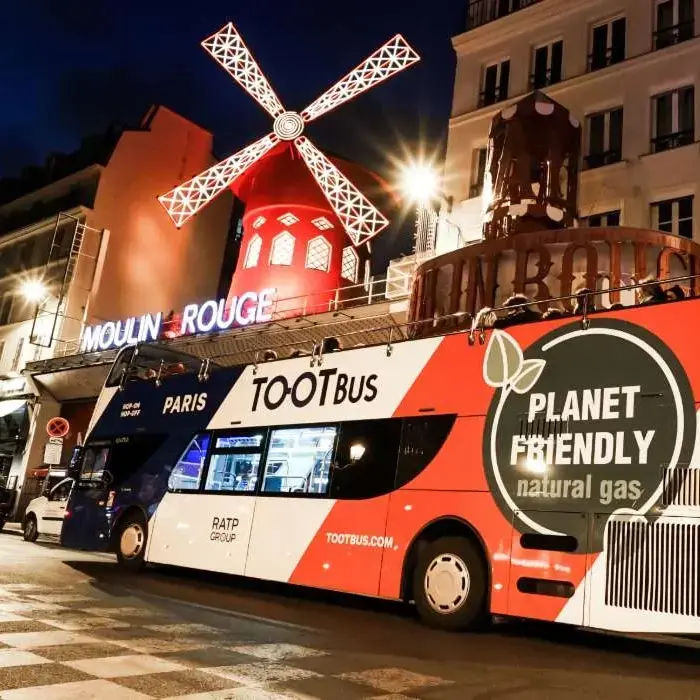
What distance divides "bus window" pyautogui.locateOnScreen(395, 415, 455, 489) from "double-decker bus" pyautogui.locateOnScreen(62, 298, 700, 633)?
0.07ft

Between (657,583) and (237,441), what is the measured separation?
5763 millimetres

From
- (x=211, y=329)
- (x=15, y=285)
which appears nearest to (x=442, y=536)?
(x=211, y=329)

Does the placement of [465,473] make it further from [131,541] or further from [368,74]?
[368,74]

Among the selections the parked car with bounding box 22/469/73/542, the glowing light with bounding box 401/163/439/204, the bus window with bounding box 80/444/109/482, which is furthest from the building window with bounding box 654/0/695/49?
the parked car with bounding box 22/469/73/542

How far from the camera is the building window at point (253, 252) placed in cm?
2516

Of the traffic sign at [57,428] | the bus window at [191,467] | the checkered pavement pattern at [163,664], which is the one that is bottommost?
the checkered pavement pattern at [163,664]

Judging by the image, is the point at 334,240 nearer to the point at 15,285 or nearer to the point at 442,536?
the point at 15,285

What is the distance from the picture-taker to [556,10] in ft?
57.9

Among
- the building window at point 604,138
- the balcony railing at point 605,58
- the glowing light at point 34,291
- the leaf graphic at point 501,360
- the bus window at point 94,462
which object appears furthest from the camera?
the glowing light at point 34,291

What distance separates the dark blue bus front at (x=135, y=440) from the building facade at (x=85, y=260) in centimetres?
1180

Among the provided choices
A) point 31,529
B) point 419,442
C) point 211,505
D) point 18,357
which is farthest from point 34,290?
point 419,442

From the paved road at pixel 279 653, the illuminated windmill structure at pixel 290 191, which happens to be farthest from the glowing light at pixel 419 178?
the paved road at pixel 279 653

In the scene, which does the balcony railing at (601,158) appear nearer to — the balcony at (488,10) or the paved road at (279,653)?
the balcony at (488,10)

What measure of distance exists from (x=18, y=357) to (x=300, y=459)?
23.1 metres
